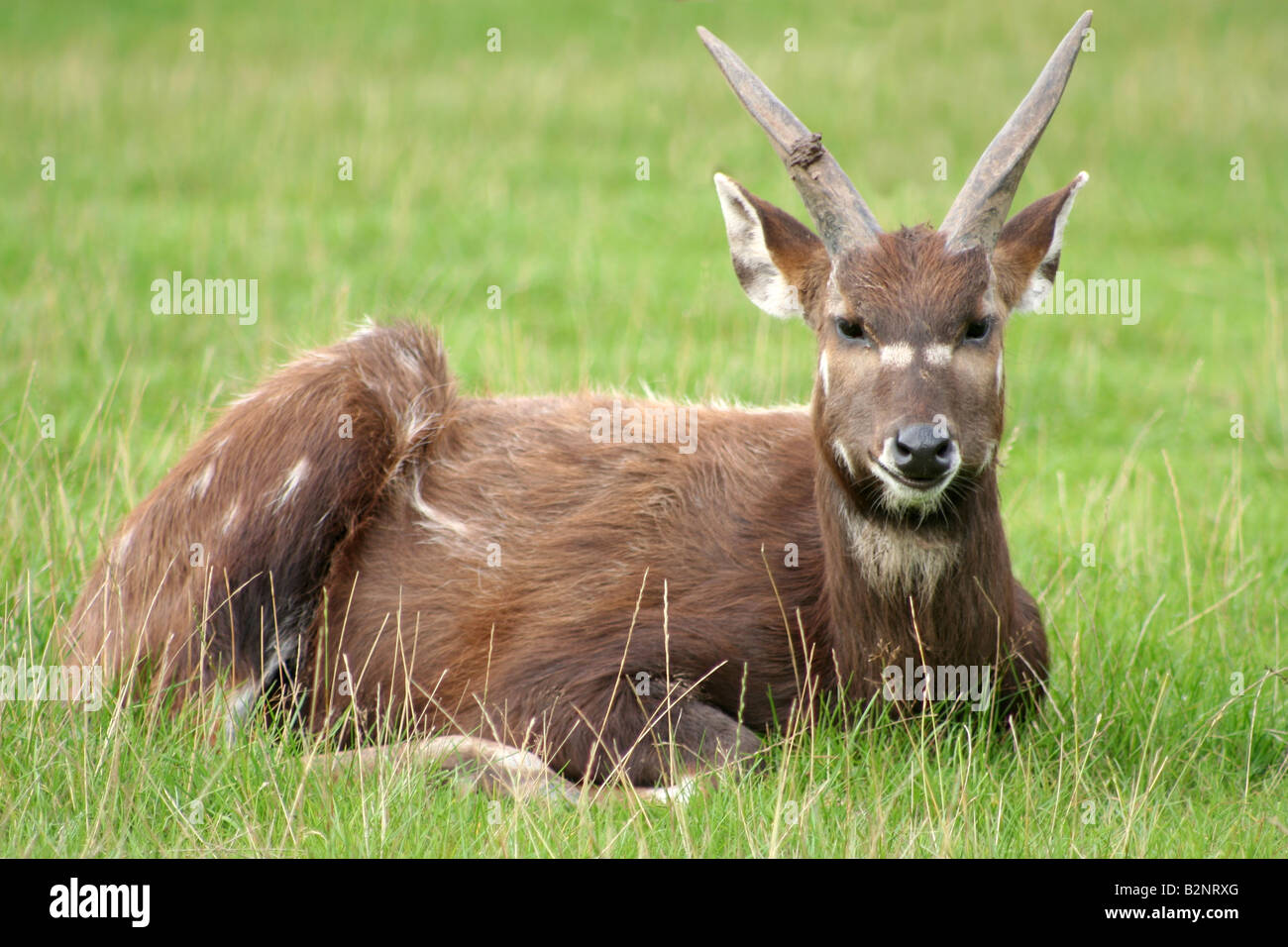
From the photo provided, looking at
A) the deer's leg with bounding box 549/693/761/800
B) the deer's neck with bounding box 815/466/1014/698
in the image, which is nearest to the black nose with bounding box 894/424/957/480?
the deer's neck with bounding box 815/466/1014/698

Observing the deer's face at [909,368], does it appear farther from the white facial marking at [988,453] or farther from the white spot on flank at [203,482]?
the white spot on flank at [203,482]

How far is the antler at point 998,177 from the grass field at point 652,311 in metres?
1.71

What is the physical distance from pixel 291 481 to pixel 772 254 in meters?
2.08

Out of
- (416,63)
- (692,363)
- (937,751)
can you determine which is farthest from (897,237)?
(416,63)

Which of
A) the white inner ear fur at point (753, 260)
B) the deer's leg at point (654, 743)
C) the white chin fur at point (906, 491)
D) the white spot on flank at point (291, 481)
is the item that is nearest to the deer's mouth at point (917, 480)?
the white chin fur at point (906, 491)

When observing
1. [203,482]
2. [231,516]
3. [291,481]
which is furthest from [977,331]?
[203,482]

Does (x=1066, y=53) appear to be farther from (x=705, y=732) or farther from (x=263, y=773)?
(x=263, y=773)

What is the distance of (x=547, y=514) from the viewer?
6133 millimetres

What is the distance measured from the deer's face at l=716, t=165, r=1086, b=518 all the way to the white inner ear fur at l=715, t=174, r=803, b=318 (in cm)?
19

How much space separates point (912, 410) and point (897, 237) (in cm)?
69

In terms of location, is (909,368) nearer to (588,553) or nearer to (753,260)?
(753,260)

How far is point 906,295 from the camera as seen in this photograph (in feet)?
16.6

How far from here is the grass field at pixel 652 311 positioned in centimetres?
491

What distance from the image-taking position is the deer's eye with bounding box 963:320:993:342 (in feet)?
16.8
